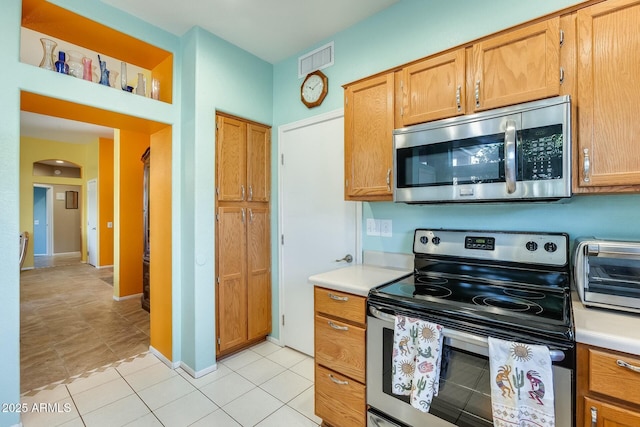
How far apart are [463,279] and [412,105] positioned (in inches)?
42.5

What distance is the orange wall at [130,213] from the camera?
4.59 meters

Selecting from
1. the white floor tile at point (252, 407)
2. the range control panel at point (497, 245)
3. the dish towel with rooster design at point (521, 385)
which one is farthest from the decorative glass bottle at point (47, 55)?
the dish towel with rooster design at point (521, 385)

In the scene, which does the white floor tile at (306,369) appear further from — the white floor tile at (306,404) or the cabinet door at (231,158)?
the cabinet door at (231,158)

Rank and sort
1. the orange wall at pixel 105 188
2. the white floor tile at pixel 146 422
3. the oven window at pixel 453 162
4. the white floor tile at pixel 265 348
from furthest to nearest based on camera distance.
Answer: the orange wall at pixel 105 188
the white floor tile at pixel 265 348
the white floor tile at pixel 146 422
the oven window at pixel 453 162

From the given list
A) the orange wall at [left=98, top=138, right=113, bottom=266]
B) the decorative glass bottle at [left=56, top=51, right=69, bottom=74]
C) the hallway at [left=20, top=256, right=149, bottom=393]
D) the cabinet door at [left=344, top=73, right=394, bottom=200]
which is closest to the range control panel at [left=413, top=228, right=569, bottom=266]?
the cabinet door at [left=344, top=73, right=394, bottom=200]

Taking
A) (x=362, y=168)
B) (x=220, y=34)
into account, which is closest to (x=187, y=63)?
(x=220, y=34)

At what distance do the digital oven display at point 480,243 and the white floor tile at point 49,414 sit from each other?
272 centimetres

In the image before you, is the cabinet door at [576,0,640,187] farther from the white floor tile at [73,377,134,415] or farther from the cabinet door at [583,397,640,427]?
the white floor tile at [73,377,134,415]

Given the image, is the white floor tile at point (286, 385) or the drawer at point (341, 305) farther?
the white floor tile at point (286, 385)

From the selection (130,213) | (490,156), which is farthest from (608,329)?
(130,213)

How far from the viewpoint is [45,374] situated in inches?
95.0

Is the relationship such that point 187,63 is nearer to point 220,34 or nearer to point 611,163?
point 220,34

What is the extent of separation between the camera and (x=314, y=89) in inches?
104

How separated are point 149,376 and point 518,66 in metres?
3.29
